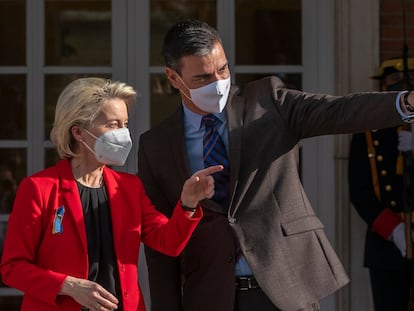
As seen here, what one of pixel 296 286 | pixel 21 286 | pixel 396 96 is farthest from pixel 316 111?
pixel 21 286

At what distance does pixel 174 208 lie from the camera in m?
3.45

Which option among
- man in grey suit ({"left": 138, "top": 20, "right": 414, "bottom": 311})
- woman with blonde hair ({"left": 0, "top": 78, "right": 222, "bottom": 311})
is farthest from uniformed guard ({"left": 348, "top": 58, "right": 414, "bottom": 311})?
woman with blonde hair ({"left": 0, "top": 78, "right": 222, "bottom": 311})

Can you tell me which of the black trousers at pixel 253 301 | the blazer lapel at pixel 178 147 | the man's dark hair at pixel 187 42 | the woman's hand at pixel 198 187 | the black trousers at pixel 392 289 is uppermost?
the man's dark hair at pixel 187 42

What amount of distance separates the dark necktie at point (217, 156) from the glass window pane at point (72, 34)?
2264 mm

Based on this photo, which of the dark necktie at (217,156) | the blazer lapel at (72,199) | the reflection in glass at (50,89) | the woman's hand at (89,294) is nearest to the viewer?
the woman's hand at (89,294)

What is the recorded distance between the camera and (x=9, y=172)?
5660 millimetres

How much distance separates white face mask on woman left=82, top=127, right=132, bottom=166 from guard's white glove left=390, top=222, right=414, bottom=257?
1.94 metres

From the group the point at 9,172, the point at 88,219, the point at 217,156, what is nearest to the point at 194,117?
the point at 217,156

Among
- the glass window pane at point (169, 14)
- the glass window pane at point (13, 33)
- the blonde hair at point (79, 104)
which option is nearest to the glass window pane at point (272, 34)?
the glass window pane at point (169, 14)

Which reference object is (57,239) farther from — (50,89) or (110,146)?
(50,89)

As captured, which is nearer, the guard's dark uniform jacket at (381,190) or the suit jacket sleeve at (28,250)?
the suit jacket sleeve at (28,250)

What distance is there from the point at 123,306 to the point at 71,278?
215mm

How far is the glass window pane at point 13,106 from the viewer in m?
5.62

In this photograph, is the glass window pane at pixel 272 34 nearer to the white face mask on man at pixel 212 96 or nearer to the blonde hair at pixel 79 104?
the white face mask on man at pixel 212 96
